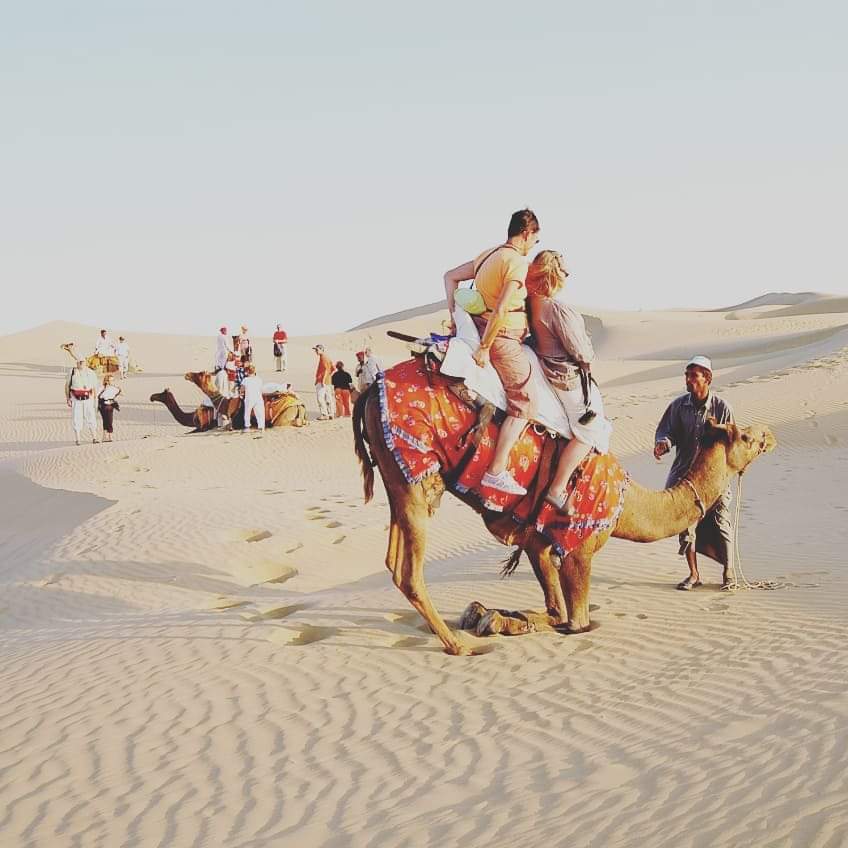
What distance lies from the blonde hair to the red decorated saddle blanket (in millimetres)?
907

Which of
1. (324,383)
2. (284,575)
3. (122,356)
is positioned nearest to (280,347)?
(122,356)

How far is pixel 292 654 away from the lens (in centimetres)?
688

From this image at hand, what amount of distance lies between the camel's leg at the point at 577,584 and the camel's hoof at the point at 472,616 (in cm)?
67

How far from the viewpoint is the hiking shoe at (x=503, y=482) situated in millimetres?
6764

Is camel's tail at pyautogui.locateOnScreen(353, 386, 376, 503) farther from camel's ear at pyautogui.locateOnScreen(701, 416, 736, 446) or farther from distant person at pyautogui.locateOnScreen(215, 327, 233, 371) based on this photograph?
distant person at pyautogui.locateOnScreen(215, 327, 233, 371)

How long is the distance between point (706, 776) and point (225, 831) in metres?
2.16

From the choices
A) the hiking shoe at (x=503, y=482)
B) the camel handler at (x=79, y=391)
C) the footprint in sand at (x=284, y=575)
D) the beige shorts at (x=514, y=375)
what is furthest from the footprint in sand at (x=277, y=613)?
the camel handler at (x=79, y=391)

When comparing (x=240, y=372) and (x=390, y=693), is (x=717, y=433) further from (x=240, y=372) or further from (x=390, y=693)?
(x=240, y=372)

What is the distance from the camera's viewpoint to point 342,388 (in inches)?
965

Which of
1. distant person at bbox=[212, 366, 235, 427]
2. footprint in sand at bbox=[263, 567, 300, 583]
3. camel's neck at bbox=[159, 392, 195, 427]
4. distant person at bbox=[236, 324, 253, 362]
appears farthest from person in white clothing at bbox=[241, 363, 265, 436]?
footprint in sand at bbox=[263, 567, 300, 583]

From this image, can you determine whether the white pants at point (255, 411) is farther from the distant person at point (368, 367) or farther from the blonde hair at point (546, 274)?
the blonde hair at point (546, 274)

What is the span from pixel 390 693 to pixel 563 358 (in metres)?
2.55

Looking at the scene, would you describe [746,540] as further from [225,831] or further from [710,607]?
[225,831]

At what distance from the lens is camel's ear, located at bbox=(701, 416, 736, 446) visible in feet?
24.9
